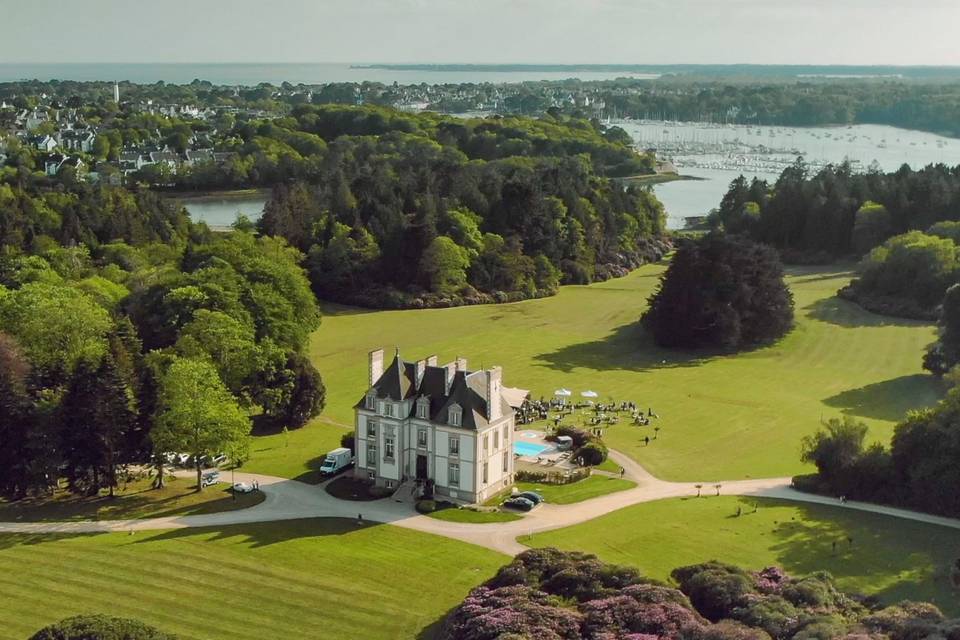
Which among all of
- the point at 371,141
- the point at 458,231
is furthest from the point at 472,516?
the point at 371,141

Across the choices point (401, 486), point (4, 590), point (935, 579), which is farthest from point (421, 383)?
point (935, 579)

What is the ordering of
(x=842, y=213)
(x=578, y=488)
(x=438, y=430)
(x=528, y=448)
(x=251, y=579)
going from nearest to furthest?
(x=251, y=579)
(x=438, y=430)
(x=578, y=488)
(x=528, y=448)
(x=842, y=213)

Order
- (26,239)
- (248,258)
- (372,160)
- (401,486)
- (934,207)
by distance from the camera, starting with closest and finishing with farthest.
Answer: (401,486)
(248,258)
(26,239)
(934,207)
(372,160)

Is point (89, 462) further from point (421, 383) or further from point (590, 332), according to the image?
point (590, 332)

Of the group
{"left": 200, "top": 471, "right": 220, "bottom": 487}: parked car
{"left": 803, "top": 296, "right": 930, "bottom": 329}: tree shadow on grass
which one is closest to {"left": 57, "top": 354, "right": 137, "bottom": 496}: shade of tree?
{"left": 200, "top": 471, "right": 220, "bottom": 487}: parked car

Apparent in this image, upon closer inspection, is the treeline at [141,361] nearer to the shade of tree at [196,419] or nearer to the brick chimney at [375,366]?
the shade of tree at [196,419]

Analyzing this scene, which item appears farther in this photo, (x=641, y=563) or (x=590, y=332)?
(x=590, y=332)

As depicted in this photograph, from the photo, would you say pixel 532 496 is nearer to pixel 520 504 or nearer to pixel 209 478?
pixel 520 504
